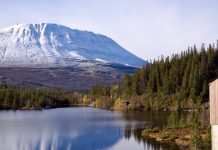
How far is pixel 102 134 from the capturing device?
66.4 metres

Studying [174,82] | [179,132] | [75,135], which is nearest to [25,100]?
[174,82]

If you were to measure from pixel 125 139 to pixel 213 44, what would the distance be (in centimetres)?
6527

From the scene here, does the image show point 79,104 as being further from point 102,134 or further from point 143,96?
point 102,134

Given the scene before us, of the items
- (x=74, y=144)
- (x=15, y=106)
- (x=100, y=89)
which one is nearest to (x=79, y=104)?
(x=100, y=89)

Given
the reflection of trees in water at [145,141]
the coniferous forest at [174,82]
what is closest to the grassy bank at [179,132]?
the reflection of trees in water at [145,141]

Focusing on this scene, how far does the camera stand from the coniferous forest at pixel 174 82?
11156 centimetres

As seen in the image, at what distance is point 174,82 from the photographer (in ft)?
396

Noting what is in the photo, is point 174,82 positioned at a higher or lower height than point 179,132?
higher

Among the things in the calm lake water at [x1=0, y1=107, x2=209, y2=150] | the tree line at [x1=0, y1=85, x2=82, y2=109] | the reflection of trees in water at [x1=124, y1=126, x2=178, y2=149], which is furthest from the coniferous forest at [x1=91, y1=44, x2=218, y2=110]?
the reflection of trees in water at [x1=124, y1=126, x2=178, y2=149]

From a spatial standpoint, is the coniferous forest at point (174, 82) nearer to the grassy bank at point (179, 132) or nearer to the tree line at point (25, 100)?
the tree line at point (25, 100)

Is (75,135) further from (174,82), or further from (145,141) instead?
(174,82)

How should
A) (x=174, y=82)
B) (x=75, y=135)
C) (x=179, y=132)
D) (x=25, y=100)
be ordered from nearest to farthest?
1. (x=179, y=132)
2. (x=75, y=135)
3. (x=174, y=82)
4. (x=25, y=100)

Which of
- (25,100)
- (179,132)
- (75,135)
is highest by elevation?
(25,100)

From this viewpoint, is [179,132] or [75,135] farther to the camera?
[75,135]
